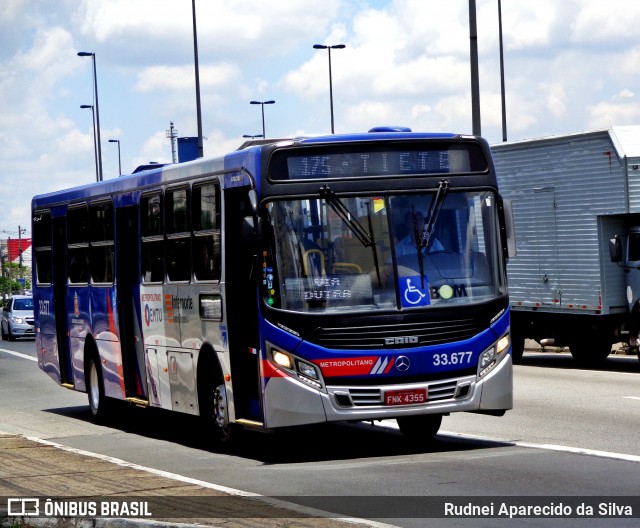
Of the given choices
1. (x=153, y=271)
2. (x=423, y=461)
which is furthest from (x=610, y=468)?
(x=153, y=271)

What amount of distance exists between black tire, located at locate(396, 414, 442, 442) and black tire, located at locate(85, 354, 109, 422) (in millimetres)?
5319

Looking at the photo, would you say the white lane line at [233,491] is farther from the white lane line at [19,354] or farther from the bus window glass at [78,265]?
the white lane line at [19,354]

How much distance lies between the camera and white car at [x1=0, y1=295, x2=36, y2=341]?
50.6m

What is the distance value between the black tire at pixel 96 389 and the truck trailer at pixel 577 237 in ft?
28.3

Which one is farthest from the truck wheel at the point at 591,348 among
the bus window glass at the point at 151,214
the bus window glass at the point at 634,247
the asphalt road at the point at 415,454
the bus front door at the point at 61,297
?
the bus window glass at the point at 151,214

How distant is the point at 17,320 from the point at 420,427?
124 ft

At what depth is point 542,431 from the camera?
15.0 meters

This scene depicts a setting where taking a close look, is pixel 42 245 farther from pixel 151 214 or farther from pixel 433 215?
pixel 433 215

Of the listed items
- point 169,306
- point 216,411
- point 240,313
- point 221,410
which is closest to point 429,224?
point 240,313

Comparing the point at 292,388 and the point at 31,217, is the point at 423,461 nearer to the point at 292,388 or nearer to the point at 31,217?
the point at 292,388

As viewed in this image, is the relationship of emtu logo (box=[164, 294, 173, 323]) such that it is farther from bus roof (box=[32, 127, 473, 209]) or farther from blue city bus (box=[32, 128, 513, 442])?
bus roof (box=[32, 127, 473, 209])

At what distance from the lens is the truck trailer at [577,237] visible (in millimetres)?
23141

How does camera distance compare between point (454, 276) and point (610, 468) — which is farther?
point (454, 276)

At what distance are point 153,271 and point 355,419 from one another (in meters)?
4.12
